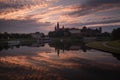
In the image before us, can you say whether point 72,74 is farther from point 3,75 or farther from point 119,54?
point 119,54

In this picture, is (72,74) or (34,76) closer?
(34,76)

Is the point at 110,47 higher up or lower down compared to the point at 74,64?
higher up

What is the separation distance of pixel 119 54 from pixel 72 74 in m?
21.6

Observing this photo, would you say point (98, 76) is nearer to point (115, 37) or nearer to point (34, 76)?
point (34, 76)

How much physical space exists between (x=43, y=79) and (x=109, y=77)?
7.84 metres

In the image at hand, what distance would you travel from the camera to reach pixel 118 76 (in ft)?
74.2

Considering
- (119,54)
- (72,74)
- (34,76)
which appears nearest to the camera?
(34,76)

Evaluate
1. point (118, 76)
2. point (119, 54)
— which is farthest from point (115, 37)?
point (118, 76)

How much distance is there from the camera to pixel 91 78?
21.7 m

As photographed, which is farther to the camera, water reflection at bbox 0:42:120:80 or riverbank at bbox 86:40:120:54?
riverbank at bbox 86:40:120:54

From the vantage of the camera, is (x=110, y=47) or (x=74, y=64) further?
(x=110, y=47)

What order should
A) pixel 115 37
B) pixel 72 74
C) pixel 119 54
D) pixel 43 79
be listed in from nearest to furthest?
pixel 43 79 → pixel 72 74 → pixel 119 54 → pixel 115 37

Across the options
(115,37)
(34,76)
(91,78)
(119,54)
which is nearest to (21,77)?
(34,76)

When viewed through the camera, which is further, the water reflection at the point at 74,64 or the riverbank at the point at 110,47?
the riverbank at the point at 110,47
